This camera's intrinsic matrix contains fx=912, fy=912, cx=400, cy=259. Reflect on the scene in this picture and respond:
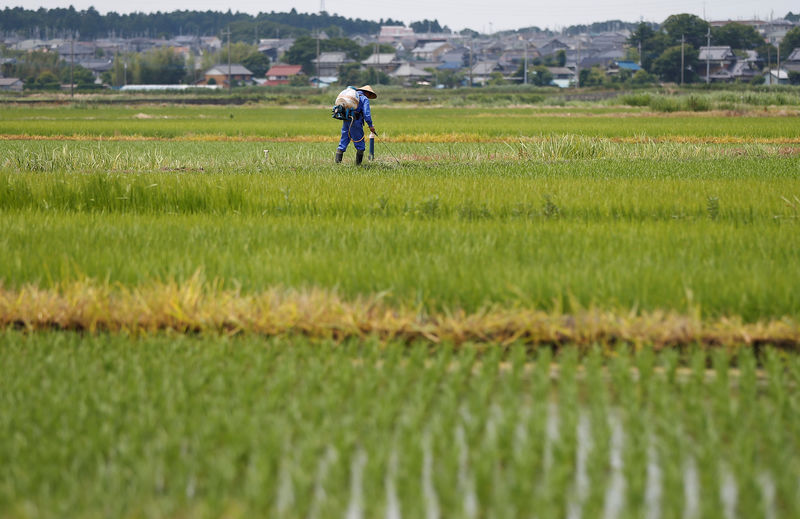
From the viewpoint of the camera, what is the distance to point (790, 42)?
8469 centimetres

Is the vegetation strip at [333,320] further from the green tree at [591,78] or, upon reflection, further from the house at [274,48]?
the house at [274,48]

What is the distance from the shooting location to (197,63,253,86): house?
93625 millimetres

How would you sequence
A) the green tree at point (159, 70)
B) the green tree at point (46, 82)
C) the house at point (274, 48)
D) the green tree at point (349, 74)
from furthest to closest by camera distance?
the house at point (274, 48)
the green tree at point (159, 70)
the green tree at point (349, 74)
the green tree at point (46, 82)

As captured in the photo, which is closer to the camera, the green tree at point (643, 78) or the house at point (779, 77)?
the green tree at point (643, 78)

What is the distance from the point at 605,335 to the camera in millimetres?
4035

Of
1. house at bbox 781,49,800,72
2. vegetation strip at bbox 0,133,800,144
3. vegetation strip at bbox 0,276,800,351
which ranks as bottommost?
vegetation strip at bbox 0,276,800,351

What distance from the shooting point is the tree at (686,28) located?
82.4 metres

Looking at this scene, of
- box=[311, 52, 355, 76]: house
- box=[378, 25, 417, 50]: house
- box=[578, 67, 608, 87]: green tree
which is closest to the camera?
box=[578, 67, 608, 87]: green tree

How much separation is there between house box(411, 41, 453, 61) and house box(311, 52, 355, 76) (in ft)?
145

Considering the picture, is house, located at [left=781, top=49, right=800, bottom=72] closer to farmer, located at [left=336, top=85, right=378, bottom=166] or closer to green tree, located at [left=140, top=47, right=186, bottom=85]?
green tree, located at [left=140, top=47, right=186, bottom=85]

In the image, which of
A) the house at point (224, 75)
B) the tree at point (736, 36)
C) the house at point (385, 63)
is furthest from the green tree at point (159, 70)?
the tree at point (736, 36)

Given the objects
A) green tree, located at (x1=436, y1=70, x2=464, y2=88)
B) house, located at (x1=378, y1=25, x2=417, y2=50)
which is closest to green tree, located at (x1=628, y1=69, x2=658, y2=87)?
green tree, located at (x1=436, y1=70, x2=464, y2=88)

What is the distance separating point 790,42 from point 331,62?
44.6 m

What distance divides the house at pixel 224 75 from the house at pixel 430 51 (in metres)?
48.2
